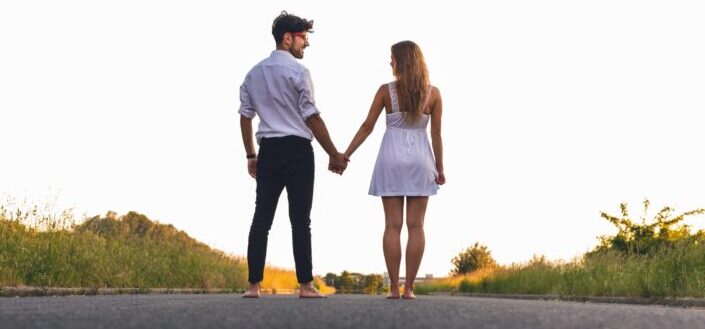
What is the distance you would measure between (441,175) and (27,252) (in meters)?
6.00

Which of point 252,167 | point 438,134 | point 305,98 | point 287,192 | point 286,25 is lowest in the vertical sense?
point 287,192

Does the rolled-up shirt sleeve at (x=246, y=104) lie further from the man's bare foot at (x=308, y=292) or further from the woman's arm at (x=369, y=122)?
the man's bare foot at (x=308, y=292)

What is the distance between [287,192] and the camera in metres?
8.19

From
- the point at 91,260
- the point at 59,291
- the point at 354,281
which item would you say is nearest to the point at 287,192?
the point at 59,291

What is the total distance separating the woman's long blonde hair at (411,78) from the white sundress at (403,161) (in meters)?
0.10

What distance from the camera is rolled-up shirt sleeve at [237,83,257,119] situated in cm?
841

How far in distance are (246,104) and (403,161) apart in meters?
1.74

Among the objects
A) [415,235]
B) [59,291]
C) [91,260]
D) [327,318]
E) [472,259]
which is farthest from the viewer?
[472,259]

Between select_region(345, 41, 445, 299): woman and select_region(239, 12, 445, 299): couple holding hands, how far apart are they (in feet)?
0.03

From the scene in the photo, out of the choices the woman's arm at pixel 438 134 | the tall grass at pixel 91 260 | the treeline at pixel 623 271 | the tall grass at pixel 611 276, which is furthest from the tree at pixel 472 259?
the woman's arm at pixel 438 134

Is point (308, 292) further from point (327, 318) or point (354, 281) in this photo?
point (354, 281)

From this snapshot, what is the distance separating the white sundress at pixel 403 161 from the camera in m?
8.54

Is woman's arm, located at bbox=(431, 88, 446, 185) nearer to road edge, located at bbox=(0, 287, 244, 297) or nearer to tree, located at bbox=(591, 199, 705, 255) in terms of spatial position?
road edge, located at bbox=(0, 287, 244, 297)

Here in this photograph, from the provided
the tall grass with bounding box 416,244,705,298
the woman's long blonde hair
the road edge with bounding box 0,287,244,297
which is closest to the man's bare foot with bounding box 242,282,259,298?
the woman's long blonde hair
